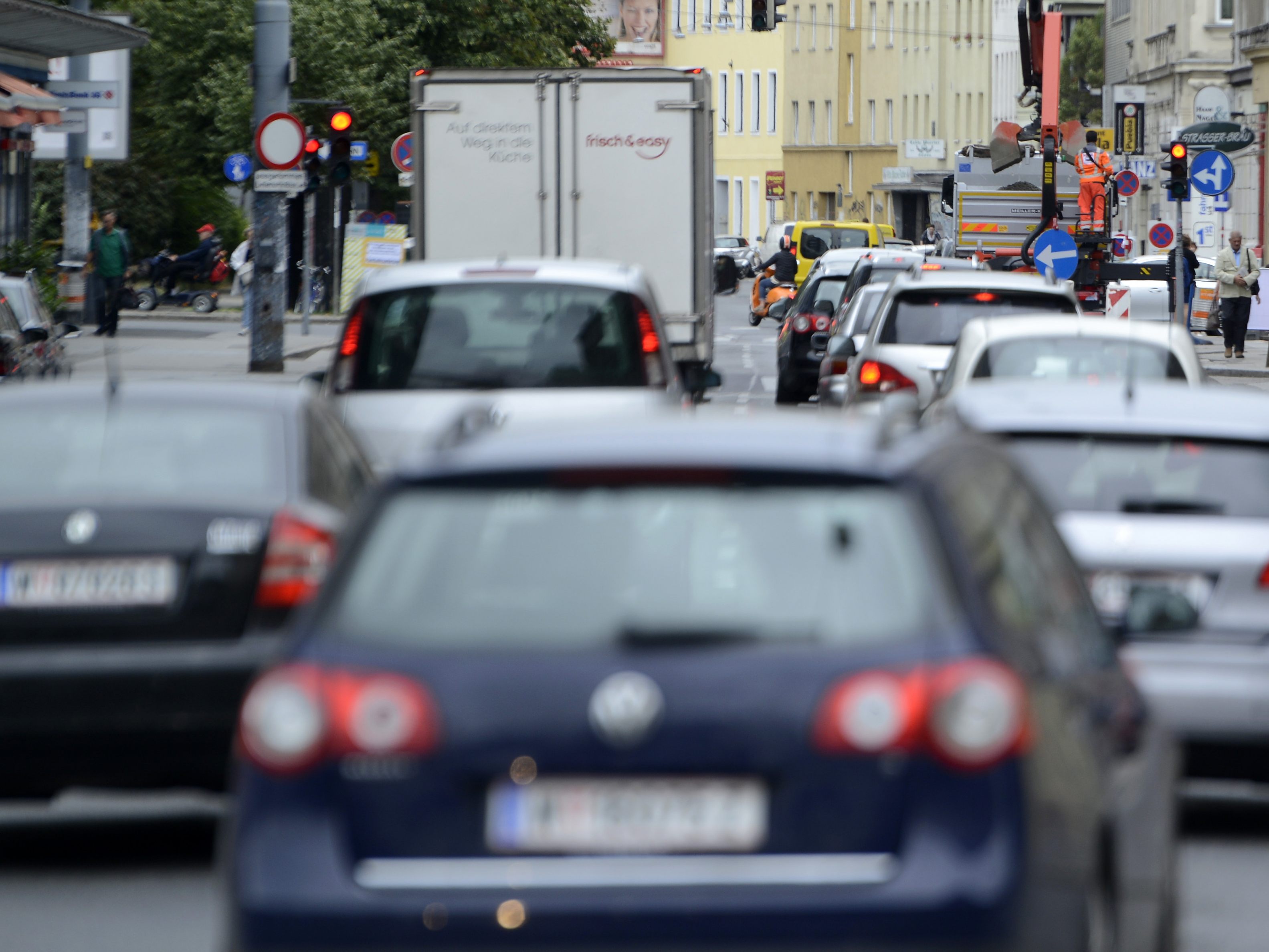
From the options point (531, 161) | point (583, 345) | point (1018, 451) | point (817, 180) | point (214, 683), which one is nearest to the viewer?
point (214, 683)

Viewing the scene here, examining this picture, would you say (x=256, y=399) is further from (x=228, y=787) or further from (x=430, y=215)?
(x=430, y=215)

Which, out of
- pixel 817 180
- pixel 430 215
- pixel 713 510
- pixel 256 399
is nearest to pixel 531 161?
pixel 430 215

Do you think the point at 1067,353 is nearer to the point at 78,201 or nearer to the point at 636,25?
the point at 78,201

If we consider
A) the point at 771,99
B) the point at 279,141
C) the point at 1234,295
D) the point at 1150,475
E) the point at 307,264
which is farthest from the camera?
the point at 771,99

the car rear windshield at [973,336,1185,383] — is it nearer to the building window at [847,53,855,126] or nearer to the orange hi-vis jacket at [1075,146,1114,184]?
the orange hi-vis jacket at [1075,146,1114,184]

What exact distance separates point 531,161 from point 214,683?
12.7m

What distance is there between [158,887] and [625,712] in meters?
3.45

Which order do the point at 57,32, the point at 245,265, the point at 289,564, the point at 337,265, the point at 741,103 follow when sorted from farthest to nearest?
the point at 741,103, the point at 337,265, the point at 245,265, the point at 57,32, the point at 289,564

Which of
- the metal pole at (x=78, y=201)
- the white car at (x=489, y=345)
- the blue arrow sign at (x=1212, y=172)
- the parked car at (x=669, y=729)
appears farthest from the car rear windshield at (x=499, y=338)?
the metal pole at (x=78, y=201)

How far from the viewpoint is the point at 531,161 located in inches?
777

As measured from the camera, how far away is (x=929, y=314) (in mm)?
17688


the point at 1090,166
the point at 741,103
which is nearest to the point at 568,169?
→ the point at 1090,166

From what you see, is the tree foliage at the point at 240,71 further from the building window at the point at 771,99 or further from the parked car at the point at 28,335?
the building window at the point at 771,99

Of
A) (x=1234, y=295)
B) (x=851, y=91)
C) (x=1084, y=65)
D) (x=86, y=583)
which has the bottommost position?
(x=86, y=583)
